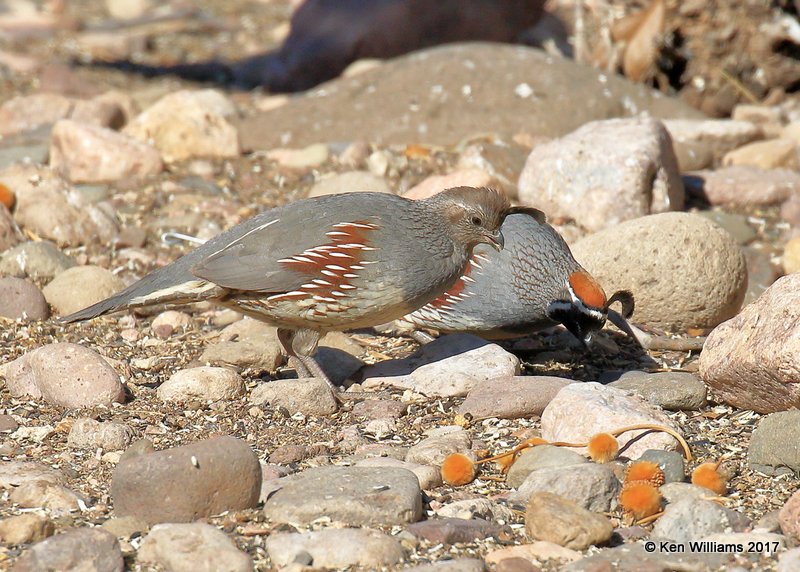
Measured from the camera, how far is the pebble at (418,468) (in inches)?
204

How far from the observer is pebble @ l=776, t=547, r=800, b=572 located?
4.23 m

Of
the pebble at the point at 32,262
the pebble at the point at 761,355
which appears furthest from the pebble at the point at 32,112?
the pebble at the point at 761,355

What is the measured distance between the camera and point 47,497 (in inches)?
193

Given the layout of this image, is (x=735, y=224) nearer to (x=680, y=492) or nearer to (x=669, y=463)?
(x=669, y=463)

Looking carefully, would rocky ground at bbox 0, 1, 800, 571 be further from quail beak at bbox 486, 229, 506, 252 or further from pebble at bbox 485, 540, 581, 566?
quail beak at bbox 486, 229, 506, 252

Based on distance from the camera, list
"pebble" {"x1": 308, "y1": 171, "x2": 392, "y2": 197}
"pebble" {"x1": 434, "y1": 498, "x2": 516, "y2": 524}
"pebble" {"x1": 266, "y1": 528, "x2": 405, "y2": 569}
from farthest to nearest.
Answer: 1. "pebble" {"x1": 308, "y1": 171, "x2": 392, "y2": 197}
2. "pebble" {"x1": 434, "y1": 498, "x2": 516, "y2": 524}
3. "pebble" {"x1": 266, "y1": 528, "x2": 405, "y2": 569}

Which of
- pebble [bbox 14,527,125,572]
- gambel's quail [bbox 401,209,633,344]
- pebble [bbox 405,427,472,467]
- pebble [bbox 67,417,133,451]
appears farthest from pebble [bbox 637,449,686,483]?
pebble [bbox 67,417,133,451]

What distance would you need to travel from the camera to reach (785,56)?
1162 cm

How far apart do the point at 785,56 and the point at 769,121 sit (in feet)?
3.06

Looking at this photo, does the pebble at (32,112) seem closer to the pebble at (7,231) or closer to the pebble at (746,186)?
the pebble at (7,231)

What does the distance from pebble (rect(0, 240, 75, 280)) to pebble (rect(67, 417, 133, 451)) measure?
8.70ft

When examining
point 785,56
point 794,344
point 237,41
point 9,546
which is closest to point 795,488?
point 794,344

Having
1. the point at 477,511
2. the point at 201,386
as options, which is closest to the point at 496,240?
the point at 201,386

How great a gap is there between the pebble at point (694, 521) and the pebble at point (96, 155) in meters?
6.28
